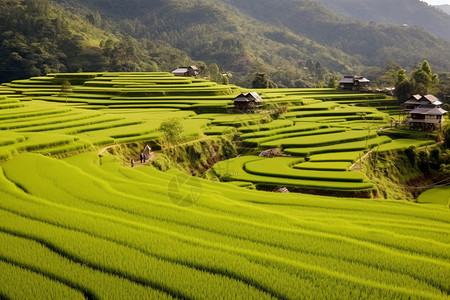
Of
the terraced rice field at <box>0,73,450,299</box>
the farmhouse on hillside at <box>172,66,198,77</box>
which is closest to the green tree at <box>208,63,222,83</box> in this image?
the farmhouse on hillside at <box>172,66,198,77</box>

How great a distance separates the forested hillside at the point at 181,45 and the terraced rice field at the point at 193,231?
205 feet

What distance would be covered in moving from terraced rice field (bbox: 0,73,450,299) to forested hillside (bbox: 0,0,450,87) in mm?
62517

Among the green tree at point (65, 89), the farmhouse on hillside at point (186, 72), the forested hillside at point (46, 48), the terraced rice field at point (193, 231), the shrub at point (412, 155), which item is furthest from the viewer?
the forested hillside at point (46, 48)

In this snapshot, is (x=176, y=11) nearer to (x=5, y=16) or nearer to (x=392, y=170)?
(x=5, y=16)

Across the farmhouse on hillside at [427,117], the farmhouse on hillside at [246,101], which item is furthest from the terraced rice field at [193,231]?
the farmhouse on hillside at [246,101]

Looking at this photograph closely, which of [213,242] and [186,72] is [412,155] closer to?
[213,242]

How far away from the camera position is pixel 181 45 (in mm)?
158375

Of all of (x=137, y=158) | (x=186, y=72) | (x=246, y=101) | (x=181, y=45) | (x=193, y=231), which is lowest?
(x=137, y=158)

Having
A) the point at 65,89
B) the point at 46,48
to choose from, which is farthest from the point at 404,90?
the point at 46,48

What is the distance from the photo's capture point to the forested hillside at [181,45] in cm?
8331

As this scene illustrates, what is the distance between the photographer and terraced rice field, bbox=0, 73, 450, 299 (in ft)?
28.2

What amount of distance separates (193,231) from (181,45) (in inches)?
6085

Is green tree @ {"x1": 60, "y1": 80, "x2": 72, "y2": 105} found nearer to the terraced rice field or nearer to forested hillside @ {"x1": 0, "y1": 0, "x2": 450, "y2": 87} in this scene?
the terraced rice field

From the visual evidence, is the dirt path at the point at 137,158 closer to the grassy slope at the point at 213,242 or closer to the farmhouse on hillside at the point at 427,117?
the grassy slope at the point at 213,242
